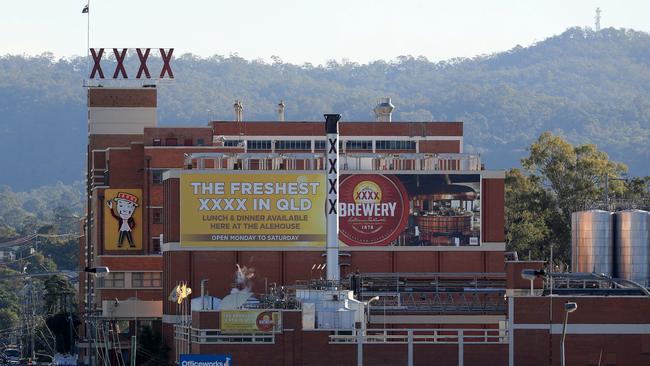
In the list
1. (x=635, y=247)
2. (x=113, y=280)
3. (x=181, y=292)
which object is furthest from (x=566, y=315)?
(x=113, y=280)

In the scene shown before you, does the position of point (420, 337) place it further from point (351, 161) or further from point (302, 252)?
point (351, 161)

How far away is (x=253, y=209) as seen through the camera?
140000 mm

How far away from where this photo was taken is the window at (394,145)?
188875 mm

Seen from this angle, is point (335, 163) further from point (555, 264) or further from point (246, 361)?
point (555, 264)

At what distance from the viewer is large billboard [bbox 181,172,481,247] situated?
13975cm

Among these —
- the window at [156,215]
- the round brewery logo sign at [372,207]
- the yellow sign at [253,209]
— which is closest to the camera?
the yellow sign at [253,209]

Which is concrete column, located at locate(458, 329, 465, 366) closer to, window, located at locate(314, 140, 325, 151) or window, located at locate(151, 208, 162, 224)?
window, located at locate(151, 208, 162, 224)

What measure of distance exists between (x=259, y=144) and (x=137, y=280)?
2838 cm

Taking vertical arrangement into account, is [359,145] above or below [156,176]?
above

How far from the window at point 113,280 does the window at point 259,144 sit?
27009mm

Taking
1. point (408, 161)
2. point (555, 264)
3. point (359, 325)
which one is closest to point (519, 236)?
point (555, 264)

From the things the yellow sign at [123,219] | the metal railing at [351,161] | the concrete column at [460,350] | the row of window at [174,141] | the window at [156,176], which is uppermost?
the row of window at [174,141]

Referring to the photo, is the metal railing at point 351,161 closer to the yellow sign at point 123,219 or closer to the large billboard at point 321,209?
the large billboard at point 321,209

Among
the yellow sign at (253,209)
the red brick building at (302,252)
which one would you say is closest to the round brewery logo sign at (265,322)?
the red brick building at (302,252)
